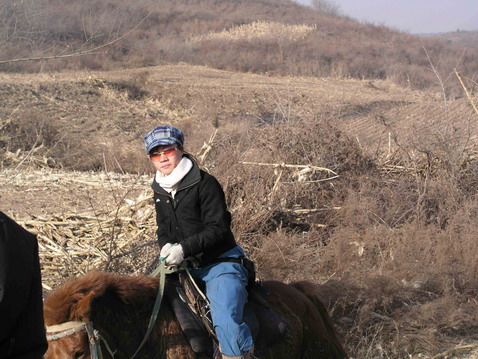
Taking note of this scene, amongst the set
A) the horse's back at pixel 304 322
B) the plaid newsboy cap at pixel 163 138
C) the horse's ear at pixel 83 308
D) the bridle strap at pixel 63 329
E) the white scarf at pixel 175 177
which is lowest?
the horse's back at pixel 304 322

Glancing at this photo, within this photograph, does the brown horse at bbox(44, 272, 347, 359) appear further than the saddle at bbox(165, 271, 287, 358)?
No

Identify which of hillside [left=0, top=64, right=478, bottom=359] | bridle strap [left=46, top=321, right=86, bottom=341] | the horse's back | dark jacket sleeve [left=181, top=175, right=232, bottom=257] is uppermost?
dark jacket sleeve [left=181, top=175, right=232, bottom=257]

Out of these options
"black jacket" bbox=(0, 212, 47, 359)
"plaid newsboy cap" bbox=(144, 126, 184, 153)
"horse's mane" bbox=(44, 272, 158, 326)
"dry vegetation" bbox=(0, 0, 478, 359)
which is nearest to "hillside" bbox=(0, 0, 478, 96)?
"dry vegetation" bbox=(0, 0, 478, 359)

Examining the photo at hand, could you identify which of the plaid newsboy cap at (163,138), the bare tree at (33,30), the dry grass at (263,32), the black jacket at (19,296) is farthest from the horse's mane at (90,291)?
the dry grass at (263,32)

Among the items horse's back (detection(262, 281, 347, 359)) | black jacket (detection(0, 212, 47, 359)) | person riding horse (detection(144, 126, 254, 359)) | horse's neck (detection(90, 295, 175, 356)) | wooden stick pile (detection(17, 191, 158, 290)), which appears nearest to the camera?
black jacket (detection(0, 212, 47, 359))

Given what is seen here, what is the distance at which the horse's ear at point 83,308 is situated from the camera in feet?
10.5

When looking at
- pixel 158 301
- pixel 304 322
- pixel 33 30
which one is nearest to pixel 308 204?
pixel 33 30

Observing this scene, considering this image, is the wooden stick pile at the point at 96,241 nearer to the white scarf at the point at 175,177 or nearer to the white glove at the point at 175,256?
the white scarf at the point at 175,177

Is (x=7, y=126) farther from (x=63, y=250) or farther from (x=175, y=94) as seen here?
(x=175, y=94)

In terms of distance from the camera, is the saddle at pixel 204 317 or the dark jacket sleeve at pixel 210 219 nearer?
the saddle at pixel 204 317

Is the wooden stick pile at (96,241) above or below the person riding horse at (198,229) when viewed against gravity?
below

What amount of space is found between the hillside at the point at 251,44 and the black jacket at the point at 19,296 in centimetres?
647

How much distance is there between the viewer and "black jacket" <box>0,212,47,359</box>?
1.99 meters

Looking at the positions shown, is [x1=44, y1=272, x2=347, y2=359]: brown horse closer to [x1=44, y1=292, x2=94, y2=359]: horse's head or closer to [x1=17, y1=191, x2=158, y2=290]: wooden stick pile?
[x1=44, y1=292, x2=94, y2=359]: horse's head
